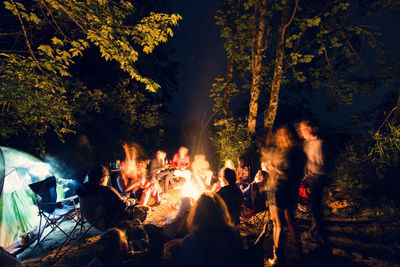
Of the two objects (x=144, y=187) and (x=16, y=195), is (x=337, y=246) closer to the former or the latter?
(x=144, y=187)

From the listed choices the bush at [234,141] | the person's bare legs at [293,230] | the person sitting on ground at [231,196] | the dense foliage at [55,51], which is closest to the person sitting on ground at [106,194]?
the person sitting on ground at [231,196]

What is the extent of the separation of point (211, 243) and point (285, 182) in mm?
1664

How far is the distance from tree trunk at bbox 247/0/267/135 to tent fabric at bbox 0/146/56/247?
7198 millimetres

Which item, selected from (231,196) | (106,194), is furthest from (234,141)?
(106,194)

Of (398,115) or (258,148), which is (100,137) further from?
(398,115)

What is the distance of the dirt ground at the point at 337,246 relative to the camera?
114 inches

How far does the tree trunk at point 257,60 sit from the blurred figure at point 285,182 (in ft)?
15.7

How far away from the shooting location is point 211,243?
1.45 metres

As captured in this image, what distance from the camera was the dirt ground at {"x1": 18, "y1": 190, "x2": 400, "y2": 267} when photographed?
9.47 feet

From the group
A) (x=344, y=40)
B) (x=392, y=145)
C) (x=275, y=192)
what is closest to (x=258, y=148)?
(x=392, y=145)

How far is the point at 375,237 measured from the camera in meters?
3.42

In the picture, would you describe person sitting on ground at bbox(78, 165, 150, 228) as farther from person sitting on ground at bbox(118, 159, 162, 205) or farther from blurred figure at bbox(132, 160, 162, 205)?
blurred figure at bbox(132, 160, 162, 205)

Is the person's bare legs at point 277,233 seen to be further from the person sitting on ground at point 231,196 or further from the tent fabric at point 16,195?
the tent fabric at point 16,195

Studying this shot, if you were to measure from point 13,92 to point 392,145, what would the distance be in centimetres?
819
